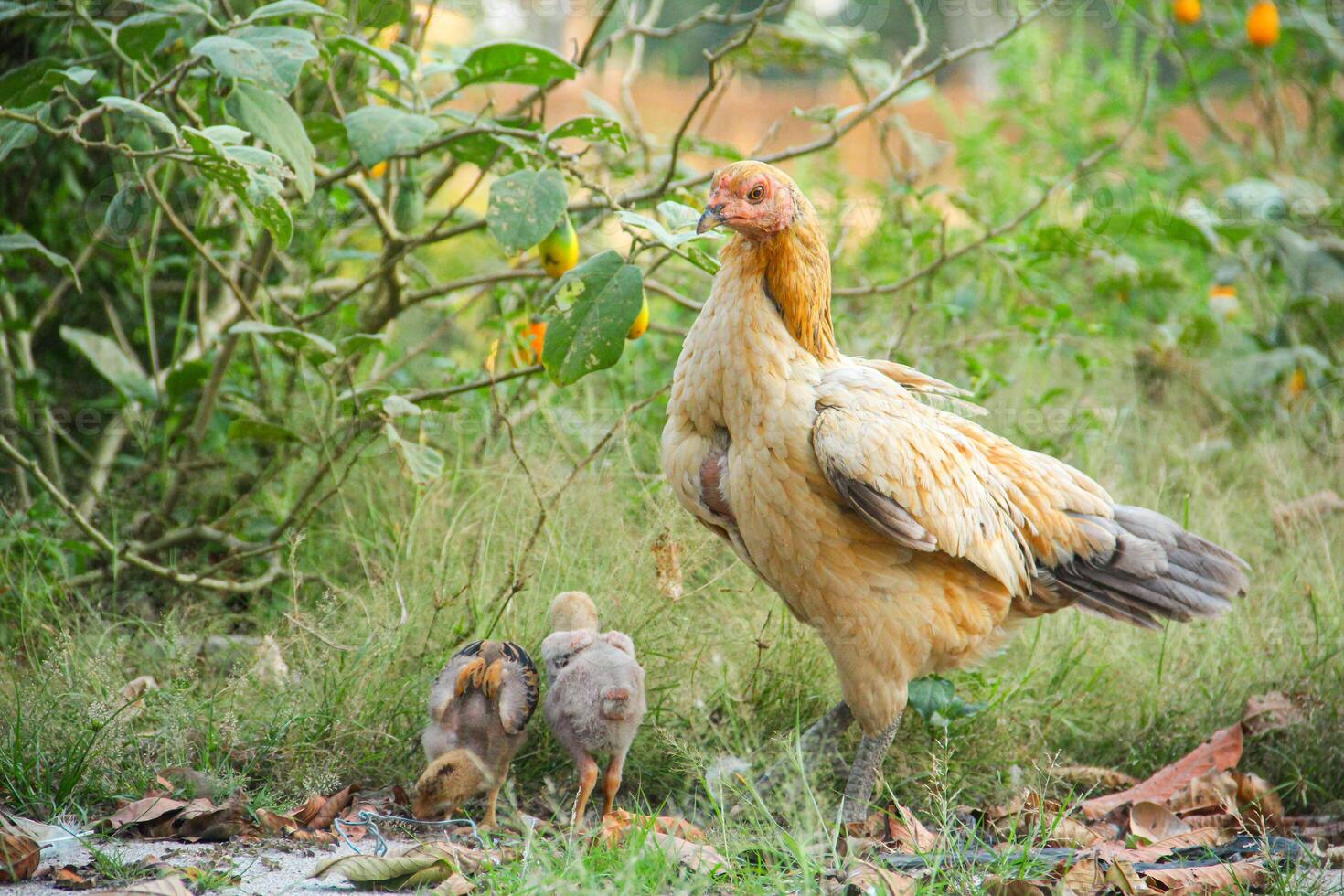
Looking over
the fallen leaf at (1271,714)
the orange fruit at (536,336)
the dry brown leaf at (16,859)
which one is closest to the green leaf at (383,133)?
the orange fruit at (536,336)

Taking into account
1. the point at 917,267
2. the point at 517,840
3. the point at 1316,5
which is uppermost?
the point at 1316,5

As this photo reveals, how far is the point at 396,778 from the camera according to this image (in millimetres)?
3150

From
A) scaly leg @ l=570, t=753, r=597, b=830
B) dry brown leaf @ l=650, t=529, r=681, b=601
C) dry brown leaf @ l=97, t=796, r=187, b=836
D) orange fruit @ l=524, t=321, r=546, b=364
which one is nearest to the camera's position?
dry brown leaf @ l=97, t=796, r=187, b=836

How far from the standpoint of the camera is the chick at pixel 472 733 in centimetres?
289

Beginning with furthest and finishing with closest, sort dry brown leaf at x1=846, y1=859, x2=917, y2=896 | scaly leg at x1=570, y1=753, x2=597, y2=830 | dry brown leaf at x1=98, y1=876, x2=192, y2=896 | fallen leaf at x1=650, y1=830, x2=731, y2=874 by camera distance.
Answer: scaly leg at x1=570, y1=753, x2=597, y2=830 < fallen leaf at x1=650, y1=830, x2=731, y2=874 < dry brown leaf at x1=846, y1=859, x2=917, y2=896 < dry brown leaf at x1=98, y1=876, x2=192, y2=896

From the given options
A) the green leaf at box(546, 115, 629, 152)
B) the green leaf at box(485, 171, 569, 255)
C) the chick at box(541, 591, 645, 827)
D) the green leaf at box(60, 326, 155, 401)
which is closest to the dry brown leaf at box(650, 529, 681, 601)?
the chick at box(541, 591, 645, 827)

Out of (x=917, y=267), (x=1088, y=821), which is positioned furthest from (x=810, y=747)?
(x=917, y=267)

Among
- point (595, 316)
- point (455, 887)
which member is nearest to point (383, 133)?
point (595, 316)

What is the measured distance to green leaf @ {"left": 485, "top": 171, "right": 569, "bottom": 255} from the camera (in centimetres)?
312

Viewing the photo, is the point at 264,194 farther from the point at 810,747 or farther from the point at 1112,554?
the point at 1112,554

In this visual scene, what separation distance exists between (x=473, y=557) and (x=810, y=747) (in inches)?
46.6

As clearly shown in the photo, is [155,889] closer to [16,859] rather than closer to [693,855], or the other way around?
[16,859]

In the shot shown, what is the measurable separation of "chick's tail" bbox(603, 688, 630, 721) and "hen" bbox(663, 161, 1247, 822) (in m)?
0.48

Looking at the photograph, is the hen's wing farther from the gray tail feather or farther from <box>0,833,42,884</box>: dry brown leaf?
<box>0,833,42,884</box>: dry brown leaf
